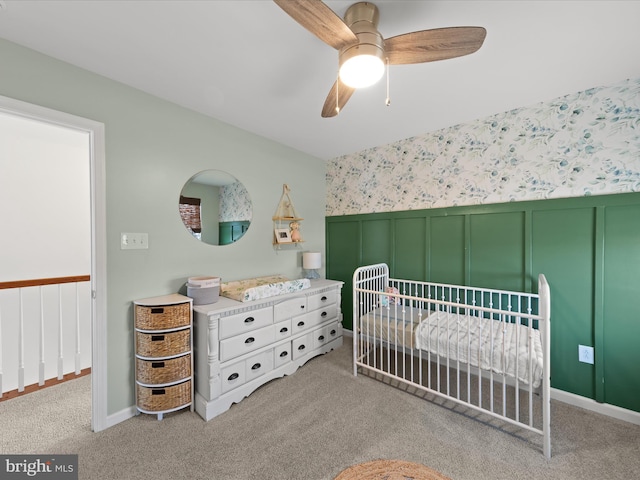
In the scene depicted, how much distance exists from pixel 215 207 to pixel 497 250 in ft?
8.61

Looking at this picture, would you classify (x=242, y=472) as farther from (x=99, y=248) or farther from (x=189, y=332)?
(x=99, y=248)

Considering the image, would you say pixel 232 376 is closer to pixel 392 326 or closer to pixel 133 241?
pixel 133 241

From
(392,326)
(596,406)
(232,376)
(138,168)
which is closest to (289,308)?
(232,376)

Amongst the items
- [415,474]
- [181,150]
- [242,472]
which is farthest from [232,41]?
[415,474]

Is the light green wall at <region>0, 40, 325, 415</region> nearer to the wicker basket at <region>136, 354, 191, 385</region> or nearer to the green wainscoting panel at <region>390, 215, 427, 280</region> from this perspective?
the wicker basket at <region>136, 354, 191, 385</region>

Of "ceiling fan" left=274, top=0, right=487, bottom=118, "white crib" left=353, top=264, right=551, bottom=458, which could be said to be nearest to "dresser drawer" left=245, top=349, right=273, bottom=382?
"white crib" left=353, top=264, right=551, bottom=458

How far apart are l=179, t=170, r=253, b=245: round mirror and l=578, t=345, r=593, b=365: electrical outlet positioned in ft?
9.87

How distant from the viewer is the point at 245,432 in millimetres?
1716

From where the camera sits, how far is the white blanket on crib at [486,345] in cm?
166

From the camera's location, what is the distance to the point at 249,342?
2.09 meters

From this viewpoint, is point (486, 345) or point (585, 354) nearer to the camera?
point (486, 345)

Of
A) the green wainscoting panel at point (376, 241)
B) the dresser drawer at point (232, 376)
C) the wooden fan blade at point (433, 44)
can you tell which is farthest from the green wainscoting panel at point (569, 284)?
the dresser drawer at point (232, 376)

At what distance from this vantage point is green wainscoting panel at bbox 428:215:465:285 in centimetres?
256

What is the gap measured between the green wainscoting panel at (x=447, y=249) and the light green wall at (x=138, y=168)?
194 cm
